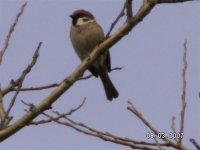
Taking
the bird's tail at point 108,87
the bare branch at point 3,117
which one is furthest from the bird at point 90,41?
the bare branch at point 3,117

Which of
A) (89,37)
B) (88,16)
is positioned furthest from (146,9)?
(88,16)

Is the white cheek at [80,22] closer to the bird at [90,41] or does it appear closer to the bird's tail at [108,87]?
the bird at [90,41]

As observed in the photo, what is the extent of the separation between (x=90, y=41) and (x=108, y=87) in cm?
64

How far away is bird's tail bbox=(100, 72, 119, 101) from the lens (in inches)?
194

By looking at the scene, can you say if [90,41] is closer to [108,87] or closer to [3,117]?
[108,87]

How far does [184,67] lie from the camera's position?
1938mm

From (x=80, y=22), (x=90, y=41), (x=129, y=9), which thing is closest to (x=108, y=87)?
(x=90, y=41)

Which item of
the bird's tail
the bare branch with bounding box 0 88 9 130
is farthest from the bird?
the bare branch with bounding box 0 88 9 130

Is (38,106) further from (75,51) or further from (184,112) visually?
(75,51)

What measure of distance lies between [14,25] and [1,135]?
24.8 inches

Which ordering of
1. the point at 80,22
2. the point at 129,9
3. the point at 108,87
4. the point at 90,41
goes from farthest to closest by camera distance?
the point at 108,87 < the point at 80,22 < the point at 90,41 < the point at 129,9

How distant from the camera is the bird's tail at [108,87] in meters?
4.93

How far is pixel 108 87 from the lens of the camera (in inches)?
198

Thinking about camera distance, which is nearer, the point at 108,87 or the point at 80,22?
the point at 80,22
